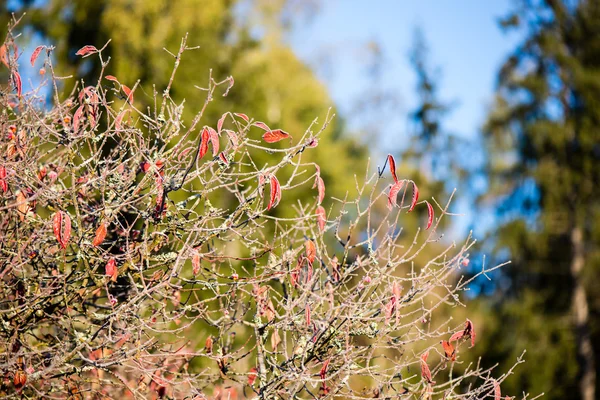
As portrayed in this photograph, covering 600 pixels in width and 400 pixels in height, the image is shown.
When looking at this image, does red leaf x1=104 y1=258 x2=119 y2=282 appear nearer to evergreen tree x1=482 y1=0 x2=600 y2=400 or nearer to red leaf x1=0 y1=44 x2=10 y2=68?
red leaf x1=0 y1=44 x2=10 y2=68

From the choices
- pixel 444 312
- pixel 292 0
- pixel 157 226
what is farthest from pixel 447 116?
pixel 157 226

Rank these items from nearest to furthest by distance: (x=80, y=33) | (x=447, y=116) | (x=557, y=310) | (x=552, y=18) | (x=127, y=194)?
(x=127, y=194) < (x=80, y=33) < (x=557, y=310) < (x=552, y=18) < (x=447, y=116)

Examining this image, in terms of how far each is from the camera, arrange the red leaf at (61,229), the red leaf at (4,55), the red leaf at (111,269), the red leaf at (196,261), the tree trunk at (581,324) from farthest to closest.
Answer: the tree trunk at (581,324)
the red leaf at (4,55)
the red leaf at (196,261)
the red leaf at (111,269)
the red leaf at (61,229)

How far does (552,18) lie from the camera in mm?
12727

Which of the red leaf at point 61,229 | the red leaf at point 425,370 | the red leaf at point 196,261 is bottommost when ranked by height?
the red leaf at point 425,370

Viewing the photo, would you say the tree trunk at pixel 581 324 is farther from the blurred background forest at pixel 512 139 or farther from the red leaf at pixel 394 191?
the red leaf at pixel 394 191

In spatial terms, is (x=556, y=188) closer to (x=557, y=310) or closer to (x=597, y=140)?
(x=597, y=140)

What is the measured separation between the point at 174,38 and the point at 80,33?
70.2 inches

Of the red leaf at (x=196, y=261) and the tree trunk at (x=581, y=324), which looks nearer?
the red leaf at (x=196, y=261)

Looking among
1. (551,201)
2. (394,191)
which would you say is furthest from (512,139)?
(394,191)

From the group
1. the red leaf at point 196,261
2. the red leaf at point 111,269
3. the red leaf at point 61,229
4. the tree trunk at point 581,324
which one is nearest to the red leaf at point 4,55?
the red leaf at point 61,229

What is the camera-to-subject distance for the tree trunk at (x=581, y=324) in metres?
11.1

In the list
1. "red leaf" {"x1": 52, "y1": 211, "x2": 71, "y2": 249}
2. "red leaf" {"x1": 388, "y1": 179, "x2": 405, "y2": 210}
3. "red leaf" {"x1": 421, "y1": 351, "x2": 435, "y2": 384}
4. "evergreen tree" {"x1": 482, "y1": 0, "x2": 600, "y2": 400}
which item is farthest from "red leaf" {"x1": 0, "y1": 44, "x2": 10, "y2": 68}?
"evergreen tree" {"x1": 482, "y1": 0, "x2": 600, "y2": 400}

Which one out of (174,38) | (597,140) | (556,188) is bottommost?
(556,188)
